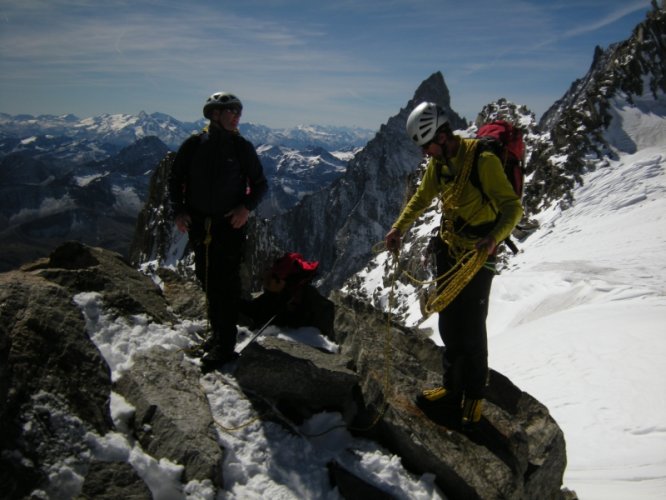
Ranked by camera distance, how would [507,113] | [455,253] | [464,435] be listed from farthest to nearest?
1. [507,113]
2. [464,435]
3. [455,253]

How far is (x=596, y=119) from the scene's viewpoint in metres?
51.3

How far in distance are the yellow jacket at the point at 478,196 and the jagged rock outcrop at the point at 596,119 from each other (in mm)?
42535

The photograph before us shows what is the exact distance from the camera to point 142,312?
24.8 feet

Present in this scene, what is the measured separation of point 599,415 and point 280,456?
831cm

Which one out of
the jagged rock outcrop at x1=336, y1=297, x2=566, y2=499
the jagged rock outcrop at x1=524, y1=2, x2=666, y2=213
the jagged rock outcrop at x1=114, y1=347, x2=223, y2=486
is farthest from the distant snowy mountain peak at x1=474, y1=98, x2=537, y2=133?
the jagged rock outcrop at x1=114, y1=347, x2=223, y2=486

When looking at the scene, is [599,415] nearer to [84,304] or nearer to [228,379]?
[228,379]

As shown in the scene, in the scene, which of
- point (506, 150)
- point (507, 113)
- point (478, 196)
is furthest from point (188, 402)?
point (507, 113)

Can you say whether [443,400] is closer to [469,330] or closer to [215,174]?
[469,330]

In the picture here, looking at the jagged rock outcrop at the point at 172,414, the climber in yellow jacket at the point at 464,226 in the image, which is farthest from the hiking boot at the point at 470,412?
the jagged rock outcrop at the point at 172,414

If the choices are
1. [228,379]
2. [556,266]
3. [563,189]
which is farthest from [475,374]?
[563,189]

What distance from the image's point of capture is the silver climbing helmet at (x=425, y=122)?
5602 millimetres

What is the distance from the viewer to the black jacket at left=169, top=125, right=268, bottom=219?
6538 mm

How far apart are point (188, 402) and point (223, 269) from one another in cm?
196

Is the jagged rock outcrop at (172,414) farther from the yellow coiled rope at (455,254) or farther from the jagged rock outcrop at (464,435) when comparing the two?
the yellow coiled rope at (455,254)
